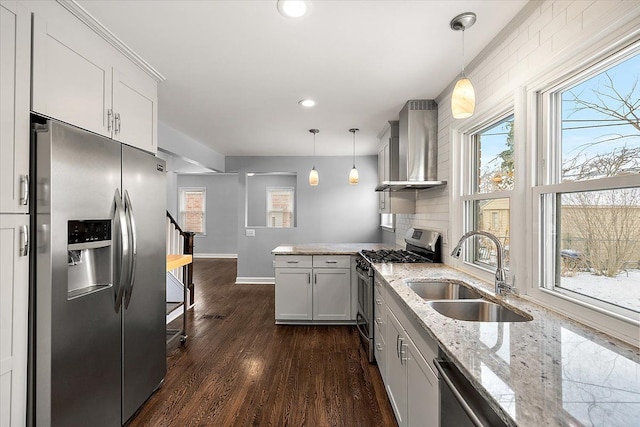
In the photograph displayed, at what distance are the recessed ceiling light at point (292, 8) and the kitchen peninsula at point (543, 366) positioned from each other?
65.1 inches

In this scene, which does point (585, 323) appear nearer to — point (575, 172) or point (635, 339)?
point (635, 339)

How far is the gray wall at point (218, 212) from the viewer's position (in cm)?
938

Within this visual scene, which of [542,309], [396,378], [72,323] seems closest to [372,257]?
[396,378]

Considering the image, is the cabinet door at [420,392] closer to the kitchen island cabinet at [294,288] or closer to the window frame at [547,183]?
the window frame at [547,183]

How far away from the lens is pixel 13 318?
139 cm

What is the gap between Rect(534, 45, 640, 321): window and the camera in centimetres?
125

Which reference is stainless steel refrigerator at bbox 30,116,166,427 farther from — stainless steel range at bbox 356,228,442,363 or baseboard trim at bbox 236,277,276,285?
baseboard trim at bbox 236,277,276,285

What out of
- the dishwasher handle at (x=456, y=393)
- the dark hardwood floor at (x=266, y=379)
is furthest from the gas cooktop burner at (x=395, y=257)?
the dishwasher handle at (x=456, y=393)

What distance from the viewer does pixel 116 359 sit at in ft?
6.26

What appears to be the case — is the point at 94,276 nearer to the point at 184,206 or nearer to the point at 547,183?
the point at 547,183

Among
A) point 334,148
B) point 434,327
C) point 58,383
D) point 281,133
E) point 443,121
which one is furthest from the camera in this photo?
point 334,148

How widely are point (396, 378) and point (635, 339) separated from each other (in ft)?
4.01

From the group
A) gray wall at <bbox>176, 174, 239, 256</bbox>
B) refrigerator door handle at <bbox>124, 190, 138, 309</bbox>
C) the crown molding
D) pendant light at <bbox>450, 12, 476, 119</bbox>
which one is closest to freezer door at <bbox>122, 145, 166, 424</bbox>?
refrigerator door handle at <bbox>124, 190, 138, 309</bbox>

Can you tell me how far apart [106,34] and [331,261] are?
2.88 metres
